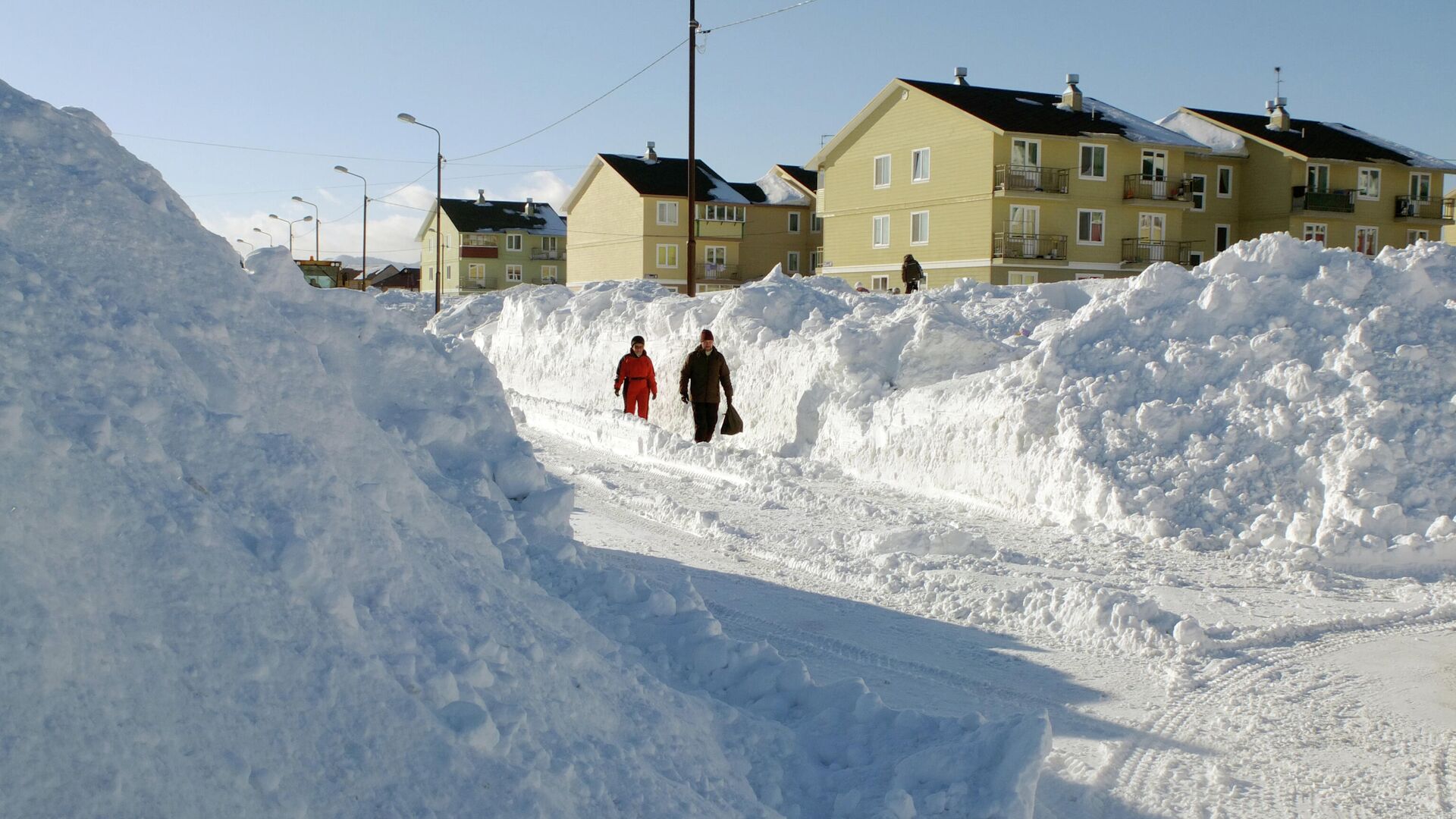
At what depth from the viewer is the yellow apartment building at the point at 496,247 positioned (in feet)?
222

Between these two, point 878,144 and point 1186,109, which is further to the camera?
point 1186,109

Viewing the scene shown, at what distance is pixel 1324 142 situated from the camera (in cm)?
4225

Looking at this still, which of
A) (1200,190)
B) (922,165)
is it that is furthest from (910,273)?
(1200,190)

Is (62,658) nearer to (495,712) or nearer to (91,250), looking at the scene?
(495,712)

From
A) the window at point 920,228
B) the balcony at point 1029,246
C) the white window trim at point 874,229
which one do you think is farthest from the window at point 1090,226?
the white window trim at point 874,229

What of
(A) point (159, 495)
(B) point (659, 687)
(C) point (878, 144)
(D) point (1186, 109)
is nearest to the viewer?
(A) point (159, 495)

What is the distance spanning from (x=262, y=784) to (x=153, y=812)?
0.26 m

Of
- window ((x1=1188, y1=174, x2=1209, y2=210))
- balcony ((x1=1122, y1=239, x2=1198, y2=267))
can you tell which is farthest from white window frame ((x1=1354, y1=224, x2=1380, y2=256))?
balcony ((x1=1122, y1=239, x2=1198, y2=267))

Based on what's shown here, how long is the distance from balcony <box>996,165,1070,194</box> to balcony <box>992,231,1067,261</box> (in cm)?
137

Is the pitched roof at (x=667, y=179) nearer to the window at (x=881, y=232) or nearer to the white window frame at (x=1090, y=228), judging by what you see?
the window at (x=881, y=232)

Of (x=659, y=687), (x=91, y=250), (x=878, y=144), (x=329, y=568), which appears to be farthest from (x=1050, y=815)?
(x=878, y=144)

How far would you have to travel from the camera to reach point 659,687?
14.2ft

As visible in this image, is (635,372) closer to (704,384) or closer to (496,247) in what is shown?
(704,384)

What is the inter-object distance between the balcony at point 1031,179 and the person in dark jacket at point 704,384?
2375 cm
